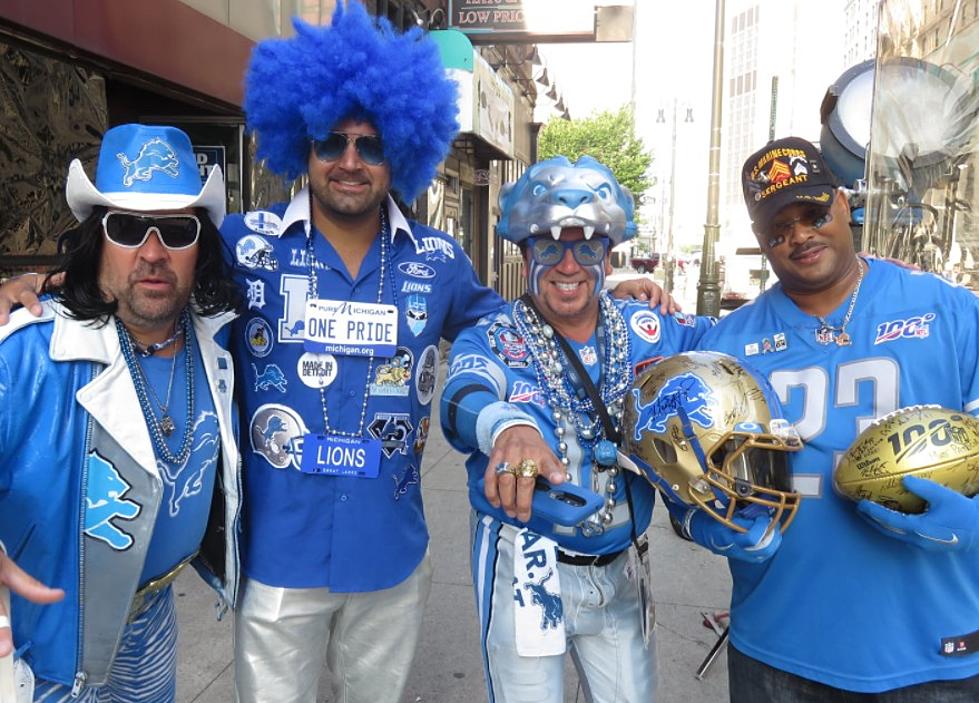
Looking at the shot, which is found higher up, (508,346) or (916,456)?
(508,346)

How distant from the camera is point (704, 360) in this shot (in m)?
1.76

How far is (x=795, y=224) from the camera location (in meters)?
1.95

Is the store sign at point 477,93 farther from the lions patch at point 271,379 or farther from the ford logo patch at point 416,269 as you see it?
the lions patch at point 271,379

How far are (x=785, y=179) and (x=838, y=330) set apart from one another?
0.42 meters

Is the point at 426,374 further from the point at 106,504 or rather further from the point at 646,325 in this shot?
the point at 106,504

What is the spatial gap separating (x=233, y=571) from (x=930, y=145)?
295 cm

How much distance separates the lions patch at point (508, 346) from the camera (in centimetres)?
210

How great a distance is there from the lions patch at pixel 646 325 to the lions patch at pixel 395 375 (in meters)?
0.72

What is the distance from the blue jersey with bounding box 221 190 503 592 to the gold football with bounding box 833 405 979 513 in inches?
52.4

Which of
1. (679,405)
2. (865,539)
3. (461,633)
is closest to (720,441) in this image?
(679,405)

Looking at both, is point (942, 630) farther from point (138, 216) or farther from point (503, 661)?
point (138, 216)

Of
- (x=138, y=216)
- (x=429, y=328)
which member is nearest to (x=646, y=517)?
(x=429, y=328)

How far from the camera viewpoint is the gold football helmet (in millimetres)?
1627

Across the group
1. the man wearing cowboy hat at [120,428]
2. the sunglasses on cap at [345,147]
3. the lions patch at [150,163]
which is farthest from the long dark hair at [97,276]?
the sunglasses on cap at [345,147]
